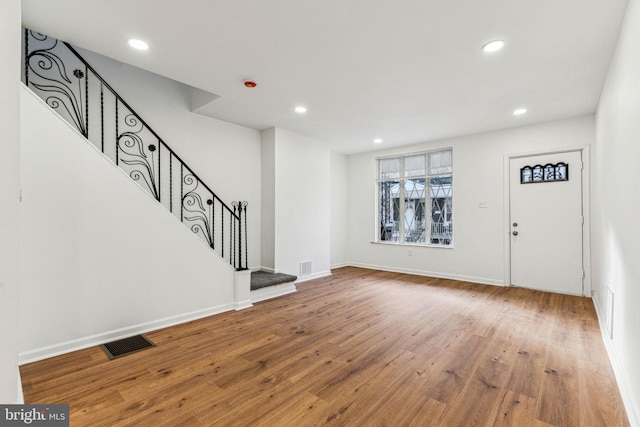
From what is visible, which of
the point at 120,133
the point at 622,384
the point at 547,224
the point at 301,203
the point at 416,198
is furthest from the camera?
the point at 416,198

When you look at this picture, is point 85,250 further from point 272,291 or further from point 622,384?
point 622,384

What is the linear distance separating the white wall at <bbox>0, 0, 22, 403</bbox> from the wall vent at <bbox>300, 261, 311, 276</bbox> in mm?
4260

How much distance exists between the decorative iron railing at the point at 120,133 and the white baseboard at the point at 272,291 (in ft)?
1.56

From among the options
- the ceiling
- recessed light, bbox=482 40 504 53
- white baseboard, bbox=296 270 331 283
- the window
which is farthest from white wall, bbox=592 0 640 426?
white baseboard, bbox=296 270 331 283

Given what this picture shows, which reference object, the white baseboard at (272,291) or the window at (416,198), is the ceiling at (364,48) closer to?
the window at (416,198)

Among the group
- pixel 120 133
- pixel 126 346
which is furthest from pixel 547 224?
pixel 120 133

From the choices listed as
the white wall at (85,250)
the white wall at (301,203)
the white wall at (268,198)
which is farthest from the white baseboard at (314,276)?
the white wall at (85,250)

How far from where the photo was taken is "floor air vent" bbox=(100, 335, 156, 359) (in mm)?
2629

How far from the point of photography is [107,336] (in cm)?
284

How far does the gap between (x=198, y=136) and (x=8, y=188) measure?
3536mm

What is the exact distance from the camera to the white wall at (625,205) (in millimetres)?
1807

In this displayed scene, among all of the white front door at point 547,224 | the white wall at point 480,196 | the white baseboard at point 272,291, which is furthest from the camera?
the white wall at point 480,196

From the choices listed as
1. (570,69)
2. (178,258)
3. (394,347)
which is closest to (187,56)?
(178,258)

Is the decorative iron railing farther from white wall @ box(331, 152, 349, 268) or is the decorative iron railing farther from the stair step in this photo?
white wall @ box(331, 152, 349, 268)
